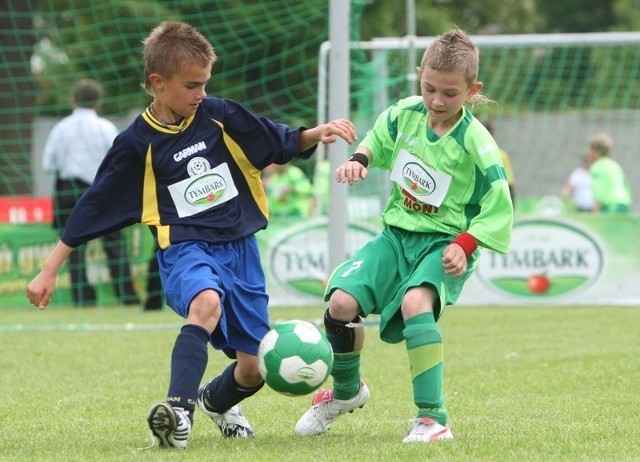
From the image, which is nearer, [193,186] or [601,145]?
[193,186]

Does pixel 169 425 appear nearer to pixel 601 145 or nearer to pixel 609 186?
pixel 609 186

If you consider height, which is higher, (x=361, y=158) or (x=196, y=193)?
(x=361, y=158)

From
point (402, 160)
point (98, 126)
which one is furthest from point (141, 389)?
point (98, 126)

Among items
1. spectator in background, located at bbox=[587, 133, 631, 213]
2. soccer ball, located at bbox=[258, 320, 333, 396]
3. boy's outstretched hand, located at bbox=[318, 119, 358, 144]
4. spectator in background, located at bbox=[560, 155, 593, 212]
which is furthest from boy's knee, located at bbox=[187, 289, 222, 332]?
spectator in background, located at bbox=[560, 155, 593, 212]

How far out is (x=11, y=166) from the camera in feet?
56.4

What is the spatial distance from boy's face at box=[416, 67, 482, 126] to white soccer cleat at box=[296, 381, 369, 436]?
4.03ft

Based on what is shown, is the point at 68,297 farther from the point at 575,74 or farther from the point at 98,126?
the point at 575,74

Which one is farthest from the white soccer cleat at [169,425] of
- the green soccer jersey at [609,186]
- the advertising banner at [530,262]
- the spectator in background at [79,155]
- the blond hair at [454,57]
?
the green soccer jersey at [609,186]

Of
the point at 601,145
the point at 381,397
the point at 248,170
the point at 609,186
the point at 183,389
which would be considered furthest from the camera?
the point at 601,145

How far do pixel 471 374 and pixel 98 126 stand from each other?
5739 millimetres

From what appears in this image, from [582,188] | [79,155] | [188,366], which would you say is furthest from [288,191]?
[188,366]

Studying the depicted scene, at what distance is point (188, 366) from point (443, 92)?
143 centimetres

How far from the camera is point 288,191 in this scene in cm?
1517

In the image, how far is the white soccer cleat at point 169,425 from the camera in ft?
14.3
